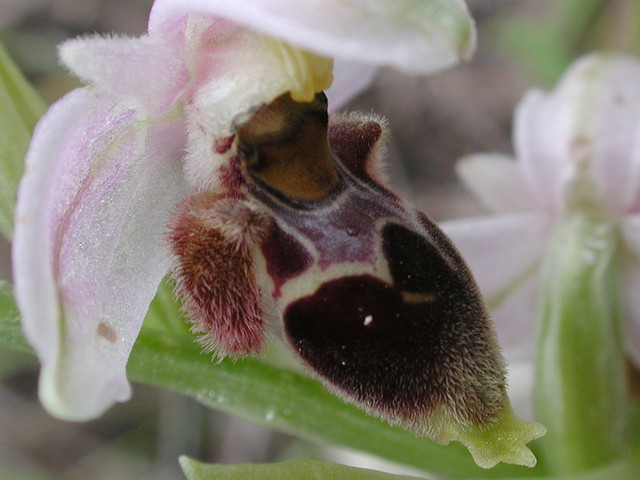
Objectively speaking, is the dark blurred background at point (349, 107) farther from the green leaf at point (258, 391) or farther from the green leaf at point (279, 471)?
the green leaf at point (279, 471)

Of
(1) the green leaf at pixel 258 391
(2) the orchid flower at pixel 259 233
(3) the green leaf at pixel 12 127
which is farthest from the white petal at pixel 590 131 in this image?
(3) the green leaf at pixel 12 127

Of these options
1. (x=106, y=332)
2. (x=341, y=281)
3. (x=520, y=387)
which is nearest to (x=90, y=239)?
(x=106, y=332)

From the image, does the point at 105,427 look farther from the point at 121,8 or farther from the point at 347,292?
the point at 347,292

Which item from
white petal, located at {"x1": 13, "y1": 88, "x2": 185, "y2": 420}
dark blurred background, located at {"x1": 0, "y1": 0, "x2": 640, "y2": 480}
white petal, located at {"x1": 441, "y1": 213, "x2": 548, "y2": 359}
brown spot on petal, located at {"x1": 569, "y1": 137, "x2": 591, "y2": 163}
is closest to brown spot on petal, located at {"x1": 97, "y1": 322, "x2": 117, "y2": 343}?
white petal, located at {"x1": 13, "y1": 88, "x2": 185, "y2": 420}

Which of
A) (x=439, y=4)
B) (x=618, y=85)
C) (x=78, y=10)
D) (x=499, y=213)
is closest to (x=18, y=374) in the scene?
(x=78, y=10)

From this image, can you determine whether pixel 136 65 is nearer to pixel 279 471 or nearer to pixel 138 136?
pixel 138 136
